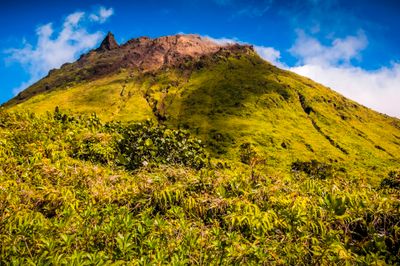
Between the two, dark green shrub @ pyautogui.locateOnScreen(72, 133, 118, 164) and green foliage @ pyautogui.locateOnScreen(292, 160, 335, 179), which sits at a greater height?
dark green shrub @ pyautogui.locateOnScreen(72, 133, 118, 164)

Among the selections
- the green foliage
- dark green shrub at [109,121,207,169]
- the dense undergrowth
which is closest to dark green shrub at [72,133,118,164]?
dark green shrub at [109,121,207,169]

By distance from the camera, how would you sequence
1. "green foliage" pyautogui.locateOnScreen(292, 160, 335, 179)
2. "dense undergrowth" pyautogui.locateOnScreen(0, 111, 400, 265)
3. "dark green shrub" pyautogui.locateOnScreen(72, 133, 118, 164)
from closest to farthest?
1. "dense undergrowth" pyautogui.locateOnScreen(0, 111, 400, 265)
2. "dark green shrub" pyautogui.locateOnScreen(72, 133, 118, 164)
3. "green foliage" pyautogui.locateOnScreen(292, 160, 335, 179)

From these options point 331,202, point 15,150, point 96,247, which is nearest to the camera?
point 96,247

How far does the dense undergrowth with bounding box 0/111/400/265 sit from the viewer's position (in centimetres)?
763

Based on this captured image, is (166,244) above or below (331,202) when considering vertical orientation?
below

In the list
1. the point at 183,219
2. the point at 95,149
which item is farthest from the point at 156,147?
the point at 183,219

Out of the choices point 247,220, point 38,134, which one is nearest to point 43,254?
point 247,220

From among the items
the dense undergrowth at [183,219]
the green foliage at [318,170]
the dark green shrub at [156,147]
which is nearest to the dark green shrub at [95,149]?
the dark green shrub at [156,147]

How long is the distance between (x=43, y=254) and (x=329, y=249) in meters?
5.36

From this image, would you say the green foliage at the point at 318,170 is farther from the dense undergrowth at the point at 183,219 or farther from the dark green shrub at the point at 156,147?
the dark green shrub at the point at 156,147

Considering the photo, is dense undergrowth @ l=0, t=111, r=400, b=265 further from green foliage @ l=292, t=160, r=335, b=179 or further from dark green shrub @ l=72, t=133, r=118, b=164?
green foliage @ l=292, t=160, r=335, b=179

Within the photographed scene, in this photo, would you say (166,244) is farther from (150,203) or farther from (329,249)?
(329,249)

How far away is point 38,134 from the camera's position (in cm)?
1728

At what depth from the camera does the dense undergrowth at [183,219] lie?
7633 millimetres
